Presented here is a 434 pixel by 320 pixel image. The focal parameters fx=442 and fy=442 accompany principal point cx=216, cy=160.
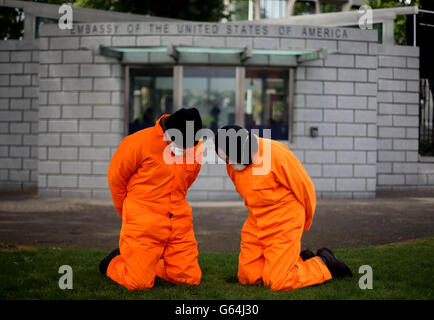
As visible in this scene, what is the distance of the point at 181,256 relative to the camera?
421 centimetres

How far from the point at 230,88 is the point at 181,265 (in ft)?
25.4

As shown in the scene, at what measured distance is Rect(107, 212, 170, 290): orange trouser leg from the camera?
158 inches

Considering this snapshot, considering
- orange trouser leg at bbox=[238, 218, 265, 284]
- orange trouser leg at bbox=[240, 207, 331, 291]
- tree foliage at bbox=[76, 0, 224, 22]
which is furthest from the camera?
tree foliage at bbox=[76, 0, 224, 22]

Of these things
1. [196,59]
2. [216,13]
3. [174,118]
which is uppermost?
[216,13]

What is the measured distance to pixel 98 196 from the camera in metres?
11.1

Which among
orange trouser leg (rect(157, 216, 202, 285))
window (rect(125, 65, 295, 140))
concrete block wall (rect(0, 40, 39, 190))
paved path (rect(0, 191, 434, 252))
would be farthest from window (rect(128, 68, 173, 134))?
orange trouser leg (rect(157, 216, 202, 285))

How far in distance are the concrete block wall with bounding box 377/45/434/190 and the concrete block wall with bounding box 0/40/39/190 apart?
983 cm

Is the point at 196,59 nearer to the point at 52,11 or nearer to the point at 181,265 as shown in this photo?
the point at 52,11

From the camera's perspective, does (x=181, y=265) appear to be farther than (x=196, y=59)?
No

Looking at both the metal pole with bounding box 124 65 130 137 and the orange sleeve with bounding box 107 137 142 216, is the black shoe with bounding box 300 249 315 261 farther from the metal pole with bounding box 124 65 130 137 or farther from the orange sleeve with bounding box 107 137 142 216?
the metal pole with bounding box 124 65 130 137

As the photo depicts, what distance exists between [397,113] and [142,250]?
10.4 m

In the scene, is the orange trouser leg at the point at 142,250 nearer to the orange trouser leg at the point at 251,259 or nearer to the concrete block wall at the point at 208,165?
the orange trouser leg at the point at 251,259

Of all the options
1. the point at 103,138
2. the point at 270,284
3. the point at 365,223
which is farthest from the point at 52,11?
the point at 270,284

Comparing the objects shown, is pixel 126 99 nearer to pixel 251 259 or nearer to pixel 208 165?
pixel 208 165
